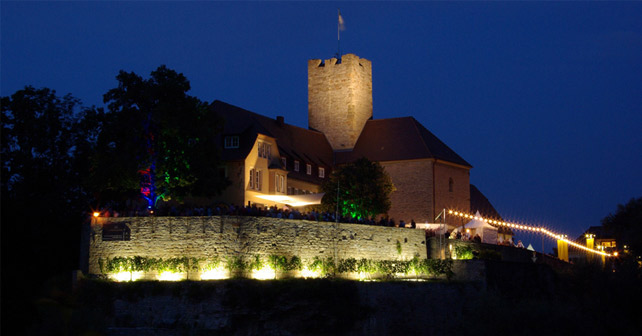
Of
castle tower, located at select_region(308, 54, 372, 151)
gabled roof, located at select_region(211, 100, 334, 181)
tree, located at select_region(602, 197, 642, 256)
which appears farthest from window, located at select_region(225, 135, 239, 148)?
tree, located at select_region(602, 197, 642, 256)

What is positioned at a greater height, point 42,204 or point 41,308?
point 42,204

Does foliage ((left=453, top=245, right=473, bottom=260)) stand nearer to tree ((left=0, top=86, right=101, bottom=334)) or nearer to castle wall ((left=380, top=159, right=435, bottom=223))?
castle wall ((left=380, top=159, right=435, bottom=223))

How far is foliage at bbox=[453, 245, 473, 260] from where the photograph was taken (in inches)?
2096

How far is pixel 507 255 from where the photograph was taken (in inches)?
2211

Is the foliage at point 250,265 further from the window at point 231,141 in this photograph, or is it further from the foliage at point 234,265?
the window at point 231,141

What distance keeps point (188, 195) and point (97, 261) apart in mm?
7944

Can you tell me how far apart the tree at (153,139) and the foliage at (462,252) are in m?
14.3

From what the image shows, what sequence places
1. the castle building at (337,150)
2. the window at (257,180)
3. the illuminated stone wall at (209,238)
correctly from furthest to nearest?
1. the castle building at (337,150)
2. the window at (257,180)
3. the illuminated stone wall at (209,238)

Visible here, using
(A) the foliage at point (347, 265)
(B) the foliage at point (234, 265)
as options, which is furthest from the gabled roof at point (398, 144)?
(B) the foliage at point (234, 265)

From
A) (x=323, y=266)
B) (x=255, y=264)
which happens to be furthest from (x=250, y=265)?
(x=323, y=266)

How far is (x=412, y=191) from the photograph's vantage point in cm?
6406

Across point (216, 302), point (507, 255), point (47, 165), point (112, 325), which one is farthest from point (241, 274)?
point (507, 255)

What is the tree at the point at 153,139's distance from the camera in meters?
48.4

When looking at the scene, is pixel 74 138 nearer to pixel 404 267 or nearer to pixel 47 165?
pixel 47 165
